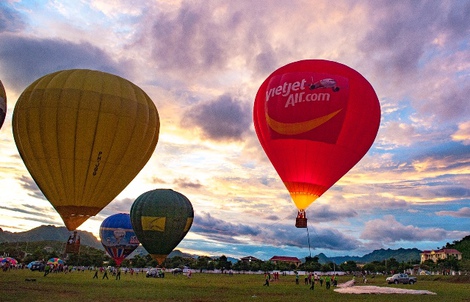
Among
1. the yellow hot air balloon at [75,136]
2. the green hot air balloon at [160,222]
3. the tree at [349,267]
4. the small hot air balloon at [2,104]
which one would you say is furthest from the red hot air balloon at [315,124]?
the tree at [349,267]

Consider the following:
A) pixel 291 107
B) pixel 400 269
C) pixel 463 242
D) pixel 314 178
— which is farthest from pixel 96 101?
pixel 463 242

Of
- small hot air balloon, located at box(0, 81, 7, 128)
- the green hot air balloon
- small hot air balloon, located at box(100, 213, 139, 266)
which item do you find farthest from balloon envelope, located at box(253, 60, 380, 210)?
small hot air balloon, located at box(100, 213, 139, 266)

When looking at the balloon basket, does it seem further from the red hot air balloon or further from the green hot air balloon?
the green hot air balloon

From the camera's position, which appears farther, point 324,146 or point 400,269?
point 400,269

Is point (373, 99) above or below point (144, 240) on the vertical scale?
above

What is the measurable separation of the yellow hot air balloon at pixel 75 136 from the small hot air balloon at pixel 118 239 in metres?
32.8

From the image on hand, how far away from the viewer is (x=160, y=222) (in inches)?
1886

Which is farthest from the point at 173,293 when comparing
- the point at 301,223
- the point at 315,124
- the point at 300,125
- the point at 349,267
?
the point at 349,267

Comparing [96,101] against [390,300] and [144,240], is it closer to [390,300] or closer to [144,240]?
[390,300]

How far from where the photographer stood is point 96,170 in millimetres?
26547

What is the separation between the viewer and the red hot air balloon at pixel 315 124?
2608cm

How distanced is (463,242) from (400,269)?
10024 cm

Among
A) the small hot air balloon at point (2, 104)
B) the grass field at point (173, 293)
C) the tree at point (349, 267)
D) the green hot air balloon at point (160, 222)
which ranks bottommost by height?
the grass field at point (173, 293)

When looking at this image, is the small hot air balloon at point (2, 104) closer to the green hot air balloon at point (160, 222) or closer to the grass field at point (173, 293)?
the grass field at point (173, 293)
